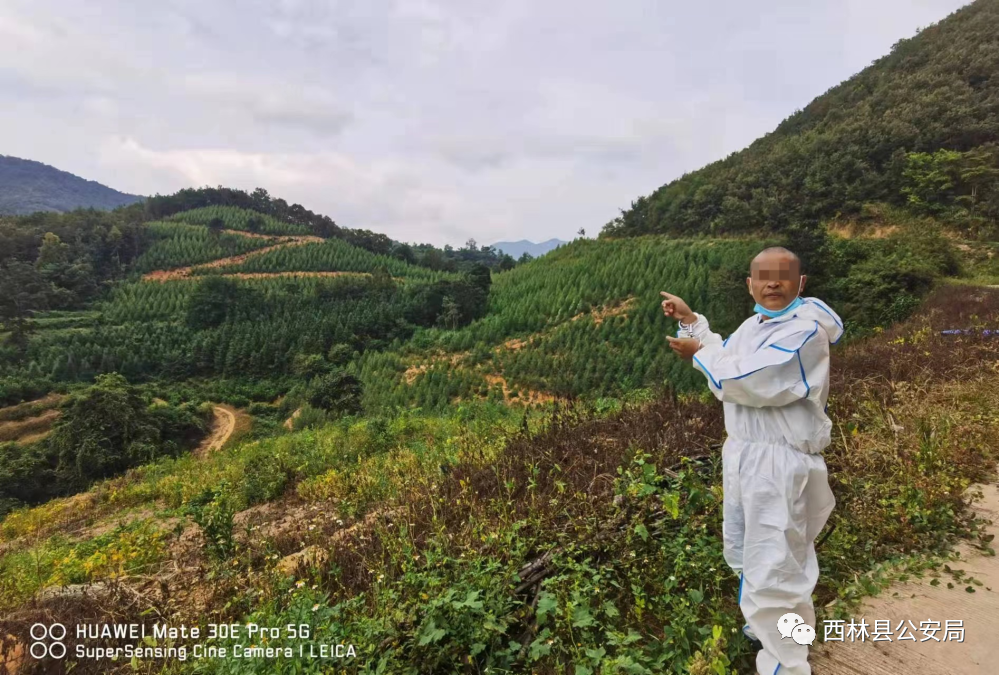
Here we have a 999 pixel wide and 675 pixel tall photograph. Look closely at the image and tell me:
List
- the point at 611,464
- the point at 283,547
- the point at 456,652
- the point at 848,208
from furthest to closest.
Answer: the point at 848,208, the point at 283,547, the point at 611,464, the point at 456,652

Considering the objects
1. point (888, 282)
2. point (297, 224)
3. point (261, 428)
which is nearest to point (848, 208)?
point (888, 282)

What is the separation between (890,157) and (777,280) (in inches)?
1041

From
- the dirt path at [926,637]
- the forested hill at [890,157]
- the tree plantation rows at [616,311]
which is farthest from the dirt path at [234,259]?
the dirt path at [926,637]

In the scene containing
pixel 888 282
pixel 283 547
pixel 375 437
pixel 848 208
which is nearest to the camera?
pixel 283 547

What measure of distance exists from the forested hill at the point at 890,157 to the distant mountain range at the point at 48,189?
499ft

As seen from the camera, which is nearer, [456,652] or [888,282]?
[456,652]

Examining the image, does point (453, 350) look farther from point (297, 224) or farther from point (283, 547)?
point (297, 224)

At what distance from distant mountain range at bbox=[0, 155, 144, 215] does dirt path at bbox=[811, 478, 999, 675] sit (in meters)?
163

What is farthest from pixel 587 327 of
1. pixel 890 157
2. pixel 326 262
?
pixel 326 262

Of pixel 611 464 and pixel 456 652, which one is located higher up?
pixel 611 464

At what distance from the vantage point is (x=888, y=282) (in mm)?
10797

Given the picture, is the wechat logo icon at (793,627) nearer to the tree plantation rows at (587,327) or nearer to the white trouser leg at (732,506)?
the white trouser leg at (732,506)

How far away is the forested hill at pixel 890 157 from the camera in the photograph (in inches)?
675

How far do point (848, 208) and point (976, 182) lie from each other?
156 inches
